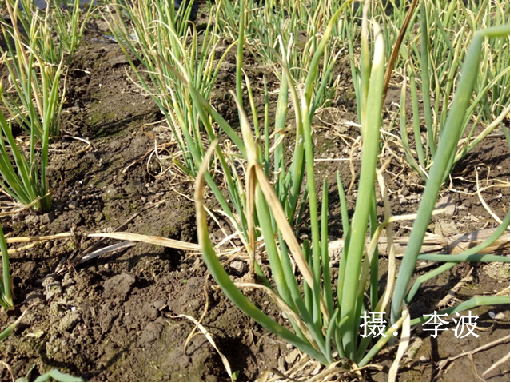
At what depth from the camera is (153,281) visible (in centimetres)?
116

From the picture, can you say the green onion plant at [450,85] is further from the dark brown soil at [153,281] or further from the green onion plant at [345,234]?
the green onion plant at [345,234]

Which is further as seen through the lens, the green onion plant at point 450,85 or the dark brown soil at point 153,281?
the green onion plant at point 450,85

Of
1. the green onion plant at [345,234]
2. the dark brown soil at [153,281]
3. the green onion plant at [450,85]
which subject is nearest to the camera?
the green onion plant at [345,234]

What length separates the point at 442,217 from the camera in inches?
49.1

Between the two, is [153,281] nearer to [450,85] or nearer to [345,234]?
[345,234]

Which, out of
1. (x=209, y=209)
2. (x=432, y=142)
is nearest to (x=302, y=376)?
(x=209, y=209)

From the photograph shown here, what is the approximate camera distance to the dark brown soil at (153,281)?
3.06ft

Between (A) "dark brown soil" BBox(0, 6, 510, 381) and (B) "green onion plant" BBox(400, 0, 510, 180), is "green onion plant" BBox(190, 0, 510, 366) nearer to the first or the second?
(A) "dark brown soil" BBox(0, 6, 510, 381)

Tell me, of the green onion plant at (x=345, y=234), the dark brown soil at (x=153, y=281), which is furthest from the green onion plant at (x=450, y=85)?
the green onion plant at (x=345, y=234)

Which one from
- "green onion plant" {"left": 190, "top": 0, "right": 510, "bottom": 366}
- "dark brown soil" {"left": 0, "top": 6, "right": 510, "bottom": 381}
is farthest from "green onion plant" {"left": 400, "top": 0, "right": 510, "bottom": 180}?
"green onion plant" {"left": 190, "top": 0, "right": 510, "bottom": 366}

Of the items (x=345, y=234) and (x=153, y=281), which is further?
(x=153, y=281)

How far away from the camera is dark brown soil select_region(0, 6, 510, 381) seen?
93 cm

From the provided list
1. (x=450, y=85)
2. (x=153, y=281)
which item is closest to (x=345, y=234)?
(x=153, y=281)

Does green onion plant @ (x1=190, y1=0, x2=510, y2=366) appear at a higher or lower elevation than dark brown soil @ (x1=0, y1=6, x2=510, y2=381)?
higher
